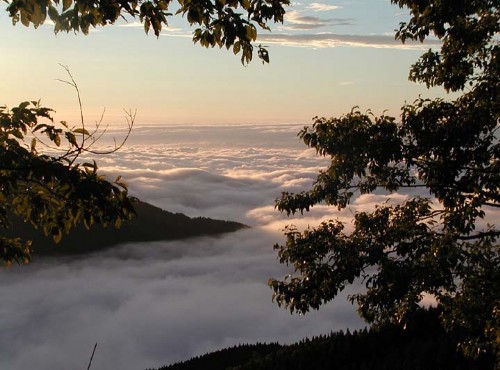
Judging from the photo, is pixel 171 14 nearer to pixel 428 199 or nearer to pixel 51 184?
pixel 51 184

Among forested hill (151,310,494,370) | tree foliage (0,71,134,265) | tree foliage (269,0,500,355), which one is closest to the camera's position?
tree foliage (0,71,134,265)

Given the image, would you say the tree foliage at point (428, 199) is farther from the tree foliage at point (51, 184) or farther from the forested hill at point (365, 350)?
the forested hill at point (365, 350)

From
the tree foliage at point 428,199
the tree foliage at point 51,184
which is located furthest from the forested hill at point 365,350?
the tree foliage at point 51,184

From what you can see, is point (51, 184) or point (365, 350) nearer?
point (51, 184)

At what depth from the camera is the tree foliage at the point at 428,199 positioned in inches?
424

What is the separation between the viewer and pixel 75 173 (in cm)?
708

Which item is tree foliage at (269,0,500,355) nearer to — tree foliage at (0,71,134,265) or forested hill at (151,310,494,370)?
tree foliage at (0,71,134,265)

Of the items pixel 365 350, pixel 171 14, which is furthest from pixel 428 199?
pixel 365 350

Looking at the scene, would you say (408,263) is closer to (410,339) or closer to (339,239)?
(339,239)

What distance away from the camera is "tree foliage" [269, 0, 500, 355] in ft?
35.3

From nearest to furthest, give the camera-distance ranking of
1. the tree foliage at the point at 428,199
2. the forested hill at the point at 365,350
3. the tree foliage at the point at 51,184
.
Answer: the tree foliage at the point at 51,184, the tree foliage at the point at 428,199, the forested hill at the point at 365,350

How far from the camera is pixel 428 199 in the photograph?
40.6 ft

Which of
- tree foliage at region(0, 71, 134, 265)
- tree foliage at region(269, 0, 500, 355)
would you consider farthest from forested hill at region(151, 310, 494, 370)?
tree foliage at region(0, 71, 134, 265)

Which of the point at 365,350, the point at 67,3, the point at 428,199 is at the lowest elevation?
the point at 365,350
